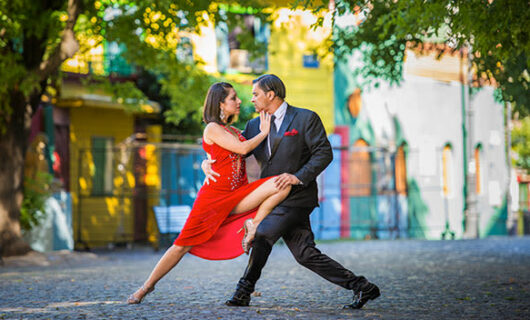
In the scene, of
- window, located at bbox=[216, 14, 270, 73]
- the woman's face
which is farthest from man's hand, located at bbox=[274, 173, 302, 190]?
window, located at bbox=[216, 14, 270, 73]

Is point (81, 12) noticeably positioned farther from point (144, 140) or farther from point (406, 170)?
point (406, 170)

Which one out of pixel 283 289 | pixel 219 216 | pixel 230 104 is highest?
pixel 230 104

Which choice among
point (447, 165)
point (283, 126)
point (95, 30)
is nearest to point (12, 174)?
point (95, 30)

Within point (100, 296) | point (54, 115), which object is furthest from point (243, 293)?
point (54, 115)

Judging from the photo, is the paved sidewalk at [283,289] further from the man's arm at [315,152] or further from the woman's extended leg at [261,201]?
the man's arm at [315,152]

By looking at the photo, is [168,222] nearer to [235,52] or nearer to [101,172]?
[101,172]

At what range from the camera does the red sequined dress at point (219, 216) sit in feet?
23.0

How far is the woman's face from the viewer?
7090 mm

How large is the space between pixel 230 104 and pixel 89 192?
15397mm

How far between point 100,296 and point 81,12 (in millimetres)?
7621

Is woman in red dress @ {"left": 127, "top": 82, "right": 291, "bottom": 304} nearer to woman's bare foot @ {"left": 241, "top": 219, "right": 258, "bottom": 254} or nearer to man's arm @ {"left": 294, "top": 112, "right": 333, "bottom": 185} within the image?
woman's bare foot @ {"left": 241, "top": 219, "right": 258, "bottom": 254}

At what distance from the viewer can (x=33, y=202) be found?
1714 cm

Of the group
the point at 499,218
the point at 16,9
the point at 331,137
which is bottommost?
the point at 499,218

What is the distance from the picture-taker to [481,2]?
23.5ft
